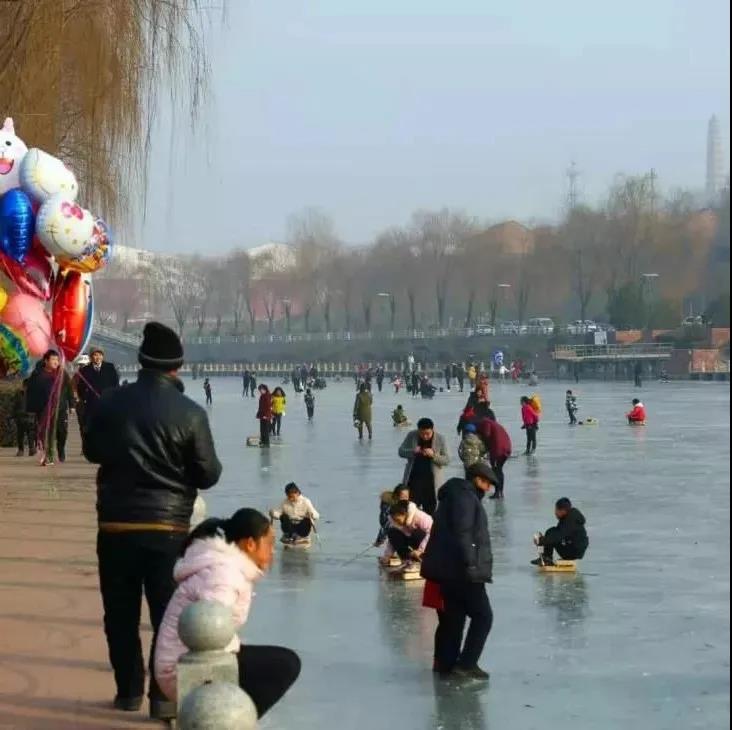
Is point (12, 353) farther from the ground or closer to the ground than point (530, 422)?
farther from the ground

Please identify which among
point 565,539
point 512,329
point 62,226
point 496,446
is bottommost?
point 565,539

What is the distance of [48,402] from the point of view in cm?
1181

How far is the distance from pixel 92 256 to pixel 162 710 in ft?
12.5

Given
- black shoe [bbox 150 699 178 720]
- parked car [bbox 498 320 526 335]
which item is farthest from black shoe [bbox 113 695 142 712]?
parked car [bbox 498 320 526 335]

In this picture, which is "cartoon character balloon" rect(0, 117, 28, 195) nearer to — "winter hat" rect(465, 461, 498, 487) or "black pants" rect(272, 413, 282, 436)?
"winter hat" rect(465, 461, 498, 487)

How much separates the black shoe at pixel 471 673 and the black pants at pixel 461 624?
0.02 meters

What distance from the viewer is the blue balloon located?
863cm

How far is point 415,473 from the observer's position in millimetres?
12016

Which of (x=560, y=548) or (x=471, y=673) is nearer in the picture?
(x=471, y=673)

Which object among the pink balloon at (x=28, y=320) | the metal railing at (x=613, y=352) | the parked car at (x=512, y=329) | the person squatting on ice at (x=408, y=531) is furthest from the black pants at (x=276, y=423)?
the parked car at (x=512, y=329)

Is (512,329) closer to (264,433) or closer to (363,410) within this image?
(363,410)

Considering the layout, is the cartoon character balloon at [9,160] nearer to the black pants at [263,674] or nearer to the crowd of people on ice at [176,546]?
the crowd of people on ice at [176,546]

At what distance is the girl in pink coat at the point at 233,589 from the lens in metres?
5.36

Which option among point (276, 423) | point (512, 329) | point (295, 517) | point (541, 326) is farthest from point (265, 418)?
point (512, 329)
